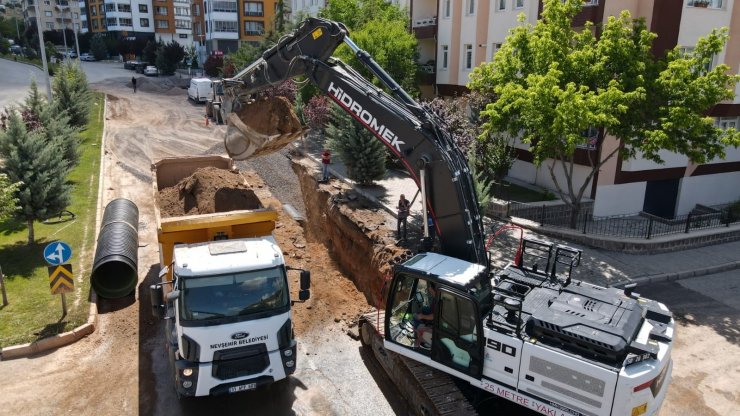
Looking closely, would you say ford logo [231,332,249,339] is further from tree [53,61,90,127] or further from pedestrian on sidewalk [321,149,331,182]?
tree [53,61,90,127]

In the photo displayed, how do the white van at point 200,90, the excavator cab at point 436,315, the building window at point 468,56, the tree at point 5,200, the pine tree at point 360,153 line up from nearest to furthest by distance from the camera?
the excavator cab at point 436,315 < the tree at point 5,200 < the pine tree at point 360,153 < the building window at point 468,56 < the white van at point 200,90

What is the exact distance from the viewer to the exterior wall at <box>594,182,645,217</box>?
68.6ft

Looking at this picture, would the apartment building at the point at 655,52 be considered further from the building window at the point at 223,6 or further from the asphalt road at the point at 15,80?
the building window at the point at 223,6

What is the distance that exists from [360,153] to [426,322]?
12.1 metres

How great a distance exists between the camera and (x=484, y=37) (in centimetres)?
2641

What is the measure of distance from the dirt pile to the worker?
11.7 feet

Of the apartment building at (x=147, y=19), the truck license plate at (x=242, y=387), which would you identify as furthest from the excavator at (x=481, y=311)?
the apartment building at (x=147, y=19)

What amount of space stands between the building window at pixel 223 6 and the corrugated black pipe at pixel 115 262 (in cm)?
7242

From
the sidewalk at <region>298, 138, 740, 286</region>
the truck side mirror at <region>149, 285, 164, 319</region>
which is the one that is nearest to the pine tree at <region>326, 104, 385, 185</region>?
the sidewalk at <region>298, 138, 740, 286</region>

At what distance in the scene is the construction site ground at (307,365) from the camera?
971 centimetres

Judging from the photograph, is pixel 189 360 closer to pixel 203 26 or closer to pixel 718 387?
pixel 718 387

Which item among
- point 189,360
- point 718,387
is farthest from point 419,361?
point 718,387

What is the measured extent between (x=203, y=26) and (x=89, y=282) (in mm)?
79980

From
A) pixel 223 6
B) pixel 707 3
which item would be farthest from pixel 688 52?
pixel 223 6
